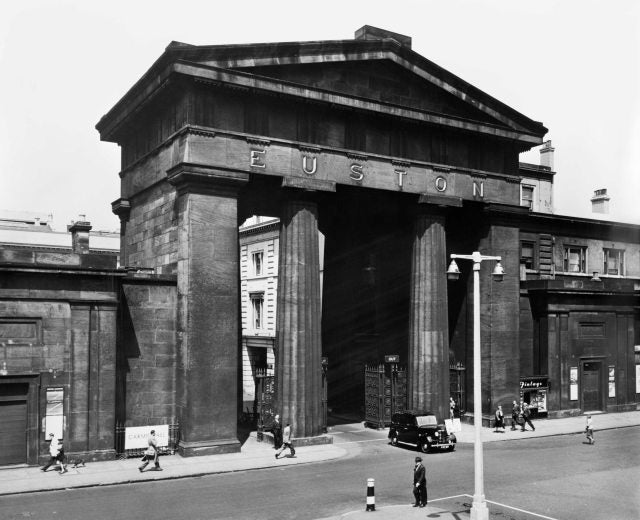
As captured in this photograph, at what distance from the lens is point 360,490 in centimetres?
2422

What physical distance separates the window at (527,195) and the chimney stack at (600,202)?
8.97 metres

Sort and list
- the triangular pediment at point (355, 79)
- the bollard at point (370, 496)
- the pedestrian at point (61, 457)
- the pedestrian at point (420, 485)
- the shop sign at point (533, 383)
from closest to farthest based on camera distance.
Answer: the bollard at point (370, 496) → the pedestrian at point (420, 485) → the pedestrian at point (61, 457) → the triangular pediment at point (355, 79) → the shop sign at point (533, 383)

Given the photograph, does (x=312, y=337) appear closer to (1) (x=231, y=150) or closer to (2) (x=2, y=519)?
(1) (x=231, y=150)

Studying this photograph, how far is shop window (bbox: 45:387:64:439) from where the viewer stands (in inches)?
1090

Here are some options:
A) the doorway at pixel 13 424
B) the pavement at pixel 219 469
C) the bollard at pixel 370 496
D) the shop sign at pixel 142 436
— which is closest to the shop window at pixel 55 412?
the doorway at pixel 13 424

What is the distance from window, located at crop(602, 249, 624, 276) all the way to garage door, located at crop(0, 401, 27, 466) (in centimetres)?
4303

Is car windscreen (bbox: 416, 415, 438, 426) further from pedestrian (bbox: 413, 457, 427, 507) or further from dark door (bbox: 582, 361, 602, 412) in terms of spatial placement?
dark door (bbox: 582, 361, 602, 412)

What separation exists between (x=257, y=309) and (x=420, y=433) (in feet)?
115

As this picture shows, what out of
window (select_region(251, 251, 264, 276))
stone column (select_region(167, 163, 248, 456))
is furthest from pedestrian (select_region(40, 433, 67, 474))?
window (select_region(251, 251, 264, 276))

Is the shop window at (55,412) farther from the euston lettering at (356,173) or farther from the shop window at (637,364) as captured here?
the shop window at (637,364)

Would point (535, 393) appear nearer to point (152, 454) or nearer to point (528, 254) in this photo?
point (528, 254)

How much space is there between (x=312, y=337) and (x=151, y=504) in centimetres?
1278

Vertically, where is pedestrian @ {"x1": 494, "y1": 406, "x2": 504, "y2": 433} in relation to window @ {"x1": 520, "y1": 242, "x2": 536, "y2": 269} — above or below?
below

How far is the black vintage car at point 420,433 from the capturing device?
31.8 metres
